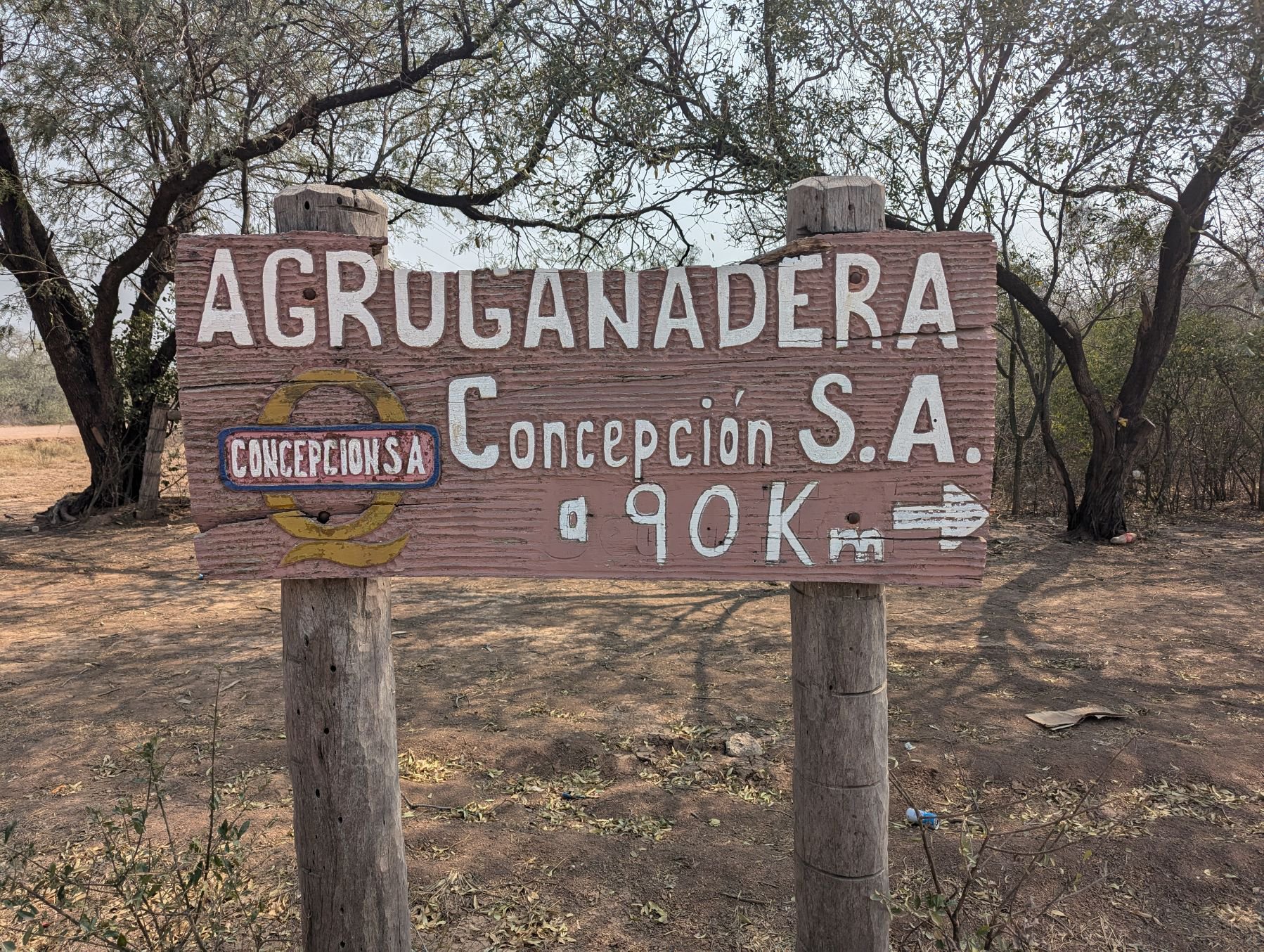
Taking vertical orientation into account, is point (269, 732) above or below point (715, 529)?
below

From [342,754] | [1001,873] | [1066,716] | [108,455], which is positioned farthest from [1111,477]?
[108,455]

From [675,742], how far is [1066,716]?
1.94 m

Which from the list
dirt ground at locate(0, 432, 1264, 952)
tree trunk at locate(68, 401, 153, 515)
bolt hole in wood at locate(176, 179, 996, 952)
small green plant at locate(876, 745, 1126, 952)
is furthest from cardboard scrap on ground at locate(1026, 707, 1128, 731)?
tree trunk at locate(68, 401, 153, 515)

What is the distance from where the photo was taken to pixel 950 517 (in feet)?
4.84

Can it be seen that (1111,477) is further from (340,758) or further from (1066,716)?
(340,758)

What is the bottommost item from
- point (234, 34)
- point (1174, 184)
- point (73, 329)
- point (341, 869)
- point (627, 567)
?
point (341, 869)

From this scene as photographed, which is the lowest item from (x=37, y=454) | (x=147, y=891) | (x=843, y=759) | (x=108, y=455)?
(x=147, y=891)

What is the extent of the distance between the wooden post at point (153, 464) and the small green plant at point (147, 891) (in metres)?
8.53

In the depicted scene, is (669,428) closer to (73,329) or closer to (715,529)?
(715,529)

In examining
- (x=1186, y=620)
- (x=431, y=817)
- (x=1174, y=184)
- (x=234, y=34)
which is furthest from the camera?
(x=1174, y=184)

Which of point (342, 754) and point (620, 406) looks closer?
point (620, 406)

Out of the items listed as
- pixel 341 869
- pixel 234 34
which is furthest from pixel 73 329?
pixel 341 869

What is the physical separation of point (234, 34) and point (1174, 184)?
8963mm

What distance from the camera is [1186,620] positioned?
5824mm
